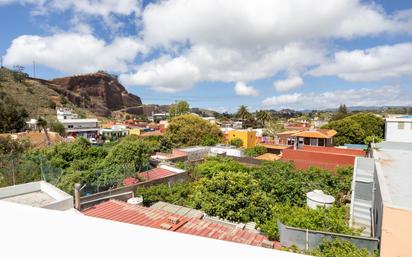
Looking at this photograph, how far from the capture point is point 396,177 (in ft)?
22.5

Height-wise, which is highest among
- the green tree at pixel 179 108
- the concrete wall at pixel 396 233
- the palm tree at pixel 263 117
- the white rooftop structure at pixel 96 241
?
the green tree at pixel 179 108

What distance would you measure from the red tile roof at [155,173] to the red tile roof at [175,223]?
21.5 ft

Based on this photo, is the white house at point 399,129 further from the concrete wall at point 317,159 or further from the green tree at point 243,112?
the green tree at point 243,112

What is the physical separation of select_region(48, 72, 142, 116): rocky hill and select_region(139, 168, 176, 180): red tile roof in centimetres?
9251

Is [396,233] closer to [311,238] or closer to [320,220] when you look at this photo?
[311,238]

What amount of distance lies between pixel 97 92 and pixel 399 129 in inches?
4568

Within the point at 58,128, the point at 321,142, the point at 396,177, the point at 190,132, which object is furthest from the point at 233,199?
the point at 58,128

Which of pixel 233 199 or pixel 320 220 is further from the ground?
pixel 320 220

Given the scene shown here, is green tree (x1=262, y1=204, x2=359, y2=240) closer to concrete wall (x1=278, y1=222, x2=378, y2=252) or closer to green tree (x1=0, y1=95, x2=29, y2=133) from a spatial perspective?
concrete wall (x1=278, y1=222, x2=378, y2=252)

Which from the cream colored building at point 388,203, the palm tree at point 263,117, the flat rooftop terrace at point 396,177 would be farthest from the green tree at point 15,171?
the palm tree at point 263,117

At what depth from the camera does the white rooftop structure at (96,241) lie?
1572 mm

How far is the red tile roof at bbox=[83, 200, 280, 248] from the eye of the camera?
306 inches

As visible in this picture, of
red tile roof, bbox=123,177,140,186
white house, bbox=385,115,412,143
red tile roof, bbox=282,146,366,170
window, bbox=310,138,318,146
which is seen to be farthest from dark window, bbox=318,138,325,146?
red tile roof, bbox=123,177,140,186

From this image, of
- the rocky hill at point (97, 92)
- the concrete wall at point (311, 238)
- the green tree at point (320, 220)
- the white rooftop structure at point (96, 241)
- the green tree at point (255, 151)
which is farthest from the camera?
the rocky hill at point (97, 92)
